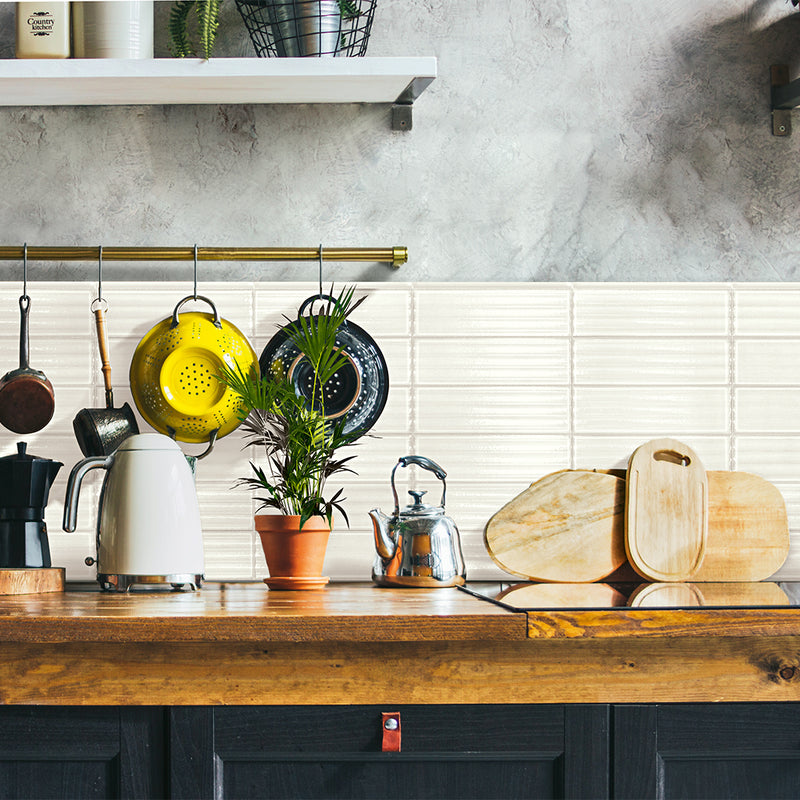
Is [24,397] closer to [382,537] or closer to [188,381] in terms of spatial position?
[188,381]

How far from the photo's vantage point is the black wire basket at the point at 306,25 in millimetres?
1878

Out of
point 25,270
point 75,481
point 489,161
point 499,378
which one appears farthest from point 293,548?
point 489,161

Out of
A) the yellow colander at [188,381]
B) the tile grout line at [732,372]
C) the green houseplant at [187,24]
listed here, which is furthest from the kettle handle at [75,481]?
the tile grout line at [732,372]

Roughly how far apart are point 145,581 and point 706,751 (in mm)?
930

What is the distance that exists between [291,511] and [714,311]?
101cm

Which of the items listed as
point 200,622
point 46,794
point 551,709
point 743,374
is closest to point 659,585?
point 551,709

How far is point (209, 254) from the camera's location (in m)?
2.00

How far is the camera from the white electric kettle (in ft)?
5.36

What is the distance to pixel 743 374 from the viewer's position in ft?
6.75

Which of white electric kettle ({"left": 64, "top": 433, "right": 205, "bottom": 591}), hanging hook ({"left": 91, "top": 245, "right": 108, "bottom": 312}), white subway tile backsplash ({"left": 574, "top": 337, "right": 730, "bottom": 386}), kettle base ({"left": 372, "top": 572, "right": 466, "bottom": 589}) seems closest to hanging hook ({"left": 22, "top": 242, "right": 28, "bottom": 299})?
hanging hook ({"left": 91, "top": 245, "right": 108, "bottom": 312})

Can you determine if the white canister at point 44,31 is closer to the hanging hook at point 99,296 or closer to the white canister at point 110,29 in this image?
the white canister at point 110,29

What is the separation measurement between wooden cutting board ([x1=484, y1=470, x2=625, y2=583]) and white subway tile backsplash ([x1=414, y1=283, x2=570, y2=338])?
14.0 inches

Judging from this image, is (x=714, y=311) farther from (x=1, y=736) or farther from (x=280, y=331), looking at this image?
(x=1, y=736)

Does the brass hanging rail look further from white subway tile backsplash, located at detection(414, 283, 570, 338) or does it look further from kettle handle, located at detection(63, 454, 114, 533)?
kettle handle, located at detection(63, 454, 114, 533)
